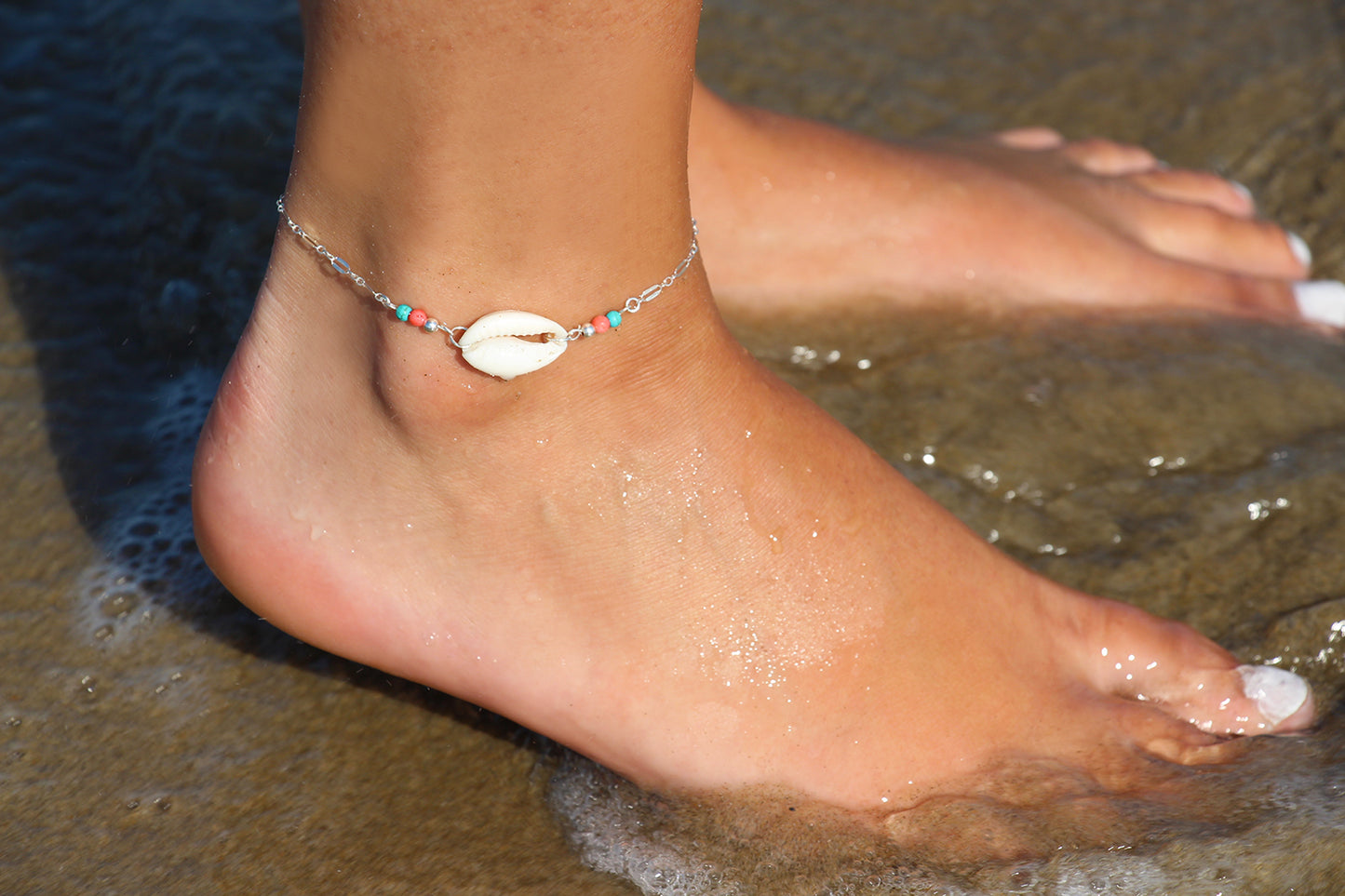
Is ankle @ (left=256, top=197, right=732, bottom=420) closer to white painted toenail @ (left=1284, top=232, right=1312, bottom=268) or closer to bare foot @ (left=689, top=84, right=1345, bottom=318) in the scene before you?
bare foot @ (left=689, top=84, right=1345, bottom=318)

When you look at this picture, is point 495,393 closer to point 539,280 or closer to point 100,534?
point 539,280

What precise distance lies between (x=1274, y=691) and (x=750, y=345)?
79 centimetres

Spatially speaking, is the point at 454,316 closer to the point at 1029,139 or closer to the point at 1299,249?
the point at 1029,139

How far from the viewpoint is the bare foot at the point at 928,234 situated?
1.80m

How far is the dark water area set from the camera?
3.98ft

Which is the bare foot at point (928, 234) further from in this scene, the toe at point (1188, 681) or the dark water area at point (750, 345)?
the toe at point (1188, 681)

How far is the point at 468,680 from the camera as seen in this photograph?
1.26m

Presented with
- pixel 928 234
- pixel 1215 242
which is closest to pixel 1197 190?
pixel 1215 242

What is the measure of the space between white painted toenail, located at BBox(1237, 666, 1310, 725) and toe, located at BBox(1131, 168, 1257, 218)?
3.24 ft

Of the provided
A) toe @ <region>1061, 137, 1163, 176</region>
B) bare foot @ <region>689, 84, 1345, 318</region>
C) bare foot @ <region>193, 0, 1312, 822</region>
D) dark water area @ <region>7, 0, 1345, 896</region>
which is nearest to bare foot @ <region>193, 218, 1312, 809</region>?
bare foot @ <region>193, 0, 1312, 822</region>

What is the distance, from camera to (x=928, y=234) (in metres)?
1.86

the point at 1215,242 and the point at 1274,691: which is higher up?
the point at 1215,242

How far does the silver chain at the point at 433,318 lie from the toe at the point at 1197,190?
4.19ft

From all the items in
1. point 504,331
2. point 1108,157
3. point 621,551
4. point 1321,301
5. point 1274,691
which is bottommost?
point 1274,691
